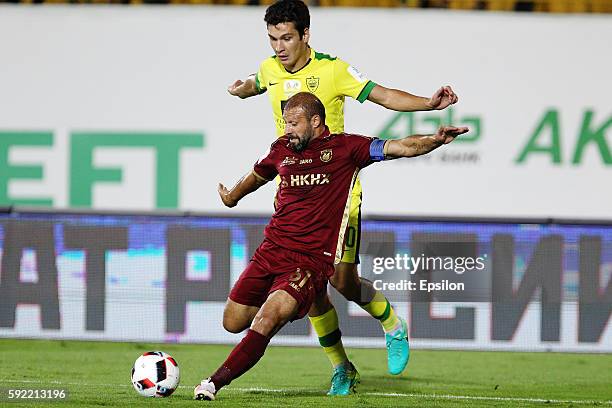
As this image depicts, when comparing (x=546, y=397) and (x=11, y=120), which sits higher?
(x=11, y=120)

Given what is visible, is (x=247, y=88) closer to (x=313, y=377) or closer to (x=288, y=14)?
(x=288, y=14)

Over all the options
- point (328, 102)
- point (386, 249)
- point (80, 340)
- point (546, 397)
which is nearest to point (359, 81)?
point (328, 102)

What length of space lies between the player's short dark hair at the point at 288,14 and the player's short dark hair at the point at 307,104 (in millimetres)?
507

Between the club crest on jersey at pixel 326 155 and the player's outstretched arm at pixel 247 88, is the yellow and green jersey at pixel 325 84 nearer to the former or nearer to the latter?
the player's outstretched arm at pixel 247 88

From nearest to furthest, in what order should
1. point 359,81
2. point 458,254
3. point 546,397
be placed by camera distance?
point 359,81 < point 546,397 < point 458,254

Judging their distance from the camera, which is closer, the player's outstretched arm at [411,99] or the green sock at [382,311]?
the player's outstretched arm at [411,99]

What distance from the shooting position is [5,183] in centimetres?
1462

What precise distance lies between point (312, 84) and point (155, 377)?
1.93 m

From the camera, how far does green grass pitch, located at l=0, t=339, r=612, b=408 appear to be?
705cm

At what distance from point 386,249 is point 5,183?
6.01 meters

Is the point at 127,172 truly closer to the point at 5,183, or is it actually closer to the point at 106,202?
the point at 106,202

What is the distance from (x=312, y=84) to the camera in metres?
7.27

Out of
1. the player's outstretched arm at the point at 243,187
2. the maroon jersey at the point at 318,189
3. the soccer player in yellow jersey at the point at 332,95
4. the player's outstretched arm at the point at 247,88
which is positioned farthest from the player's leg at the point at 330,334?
the player's outstretched arm at the point at 247,88

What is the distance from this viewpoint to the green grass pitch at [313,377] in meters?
7.05
